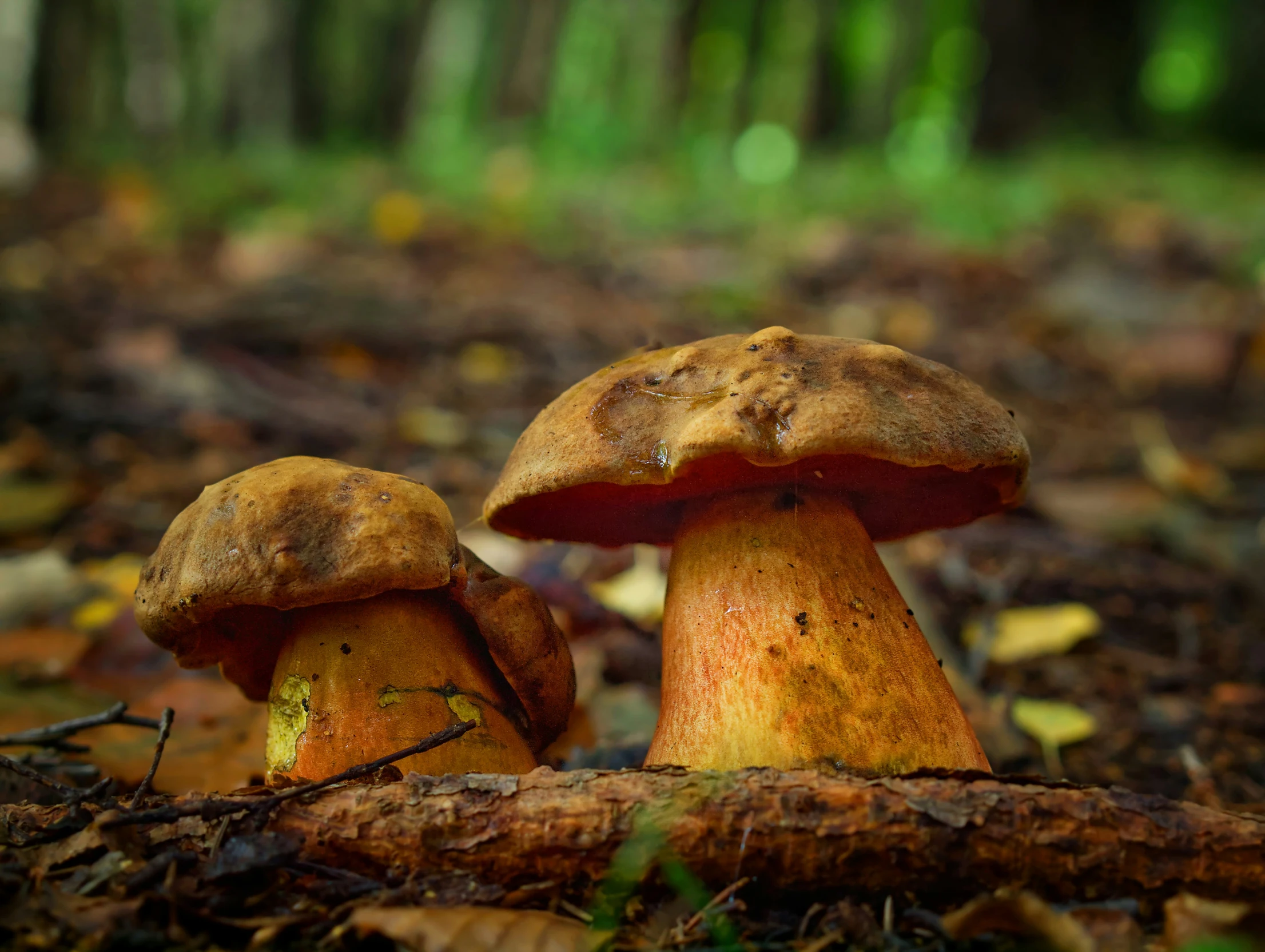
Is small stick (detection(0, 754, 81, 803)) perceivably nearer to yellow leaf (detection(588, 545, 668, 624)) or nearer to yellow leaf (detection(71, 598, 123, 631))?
yellow leaf (detection(71, 598, 123, 631))

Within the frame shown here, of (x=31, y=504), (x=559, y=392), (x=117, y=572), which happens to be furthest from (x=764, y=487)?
(x=559, y=392)

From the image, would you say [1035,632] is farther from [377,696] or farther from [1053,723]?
[377,696]

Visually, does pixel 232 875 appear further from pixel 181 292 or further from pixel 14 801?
pixel 181 292

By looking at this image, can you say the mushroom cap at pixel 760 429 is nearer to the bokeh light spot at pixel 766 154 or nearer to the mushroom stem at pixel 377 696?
the mushroom stem at pixel 377 696

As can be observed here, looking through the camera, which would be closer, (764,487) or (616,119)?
(764,487)

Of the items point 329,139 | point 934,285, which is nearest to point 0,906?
point 934,285

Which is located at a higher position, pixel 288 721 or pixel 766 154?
pixel 766 154

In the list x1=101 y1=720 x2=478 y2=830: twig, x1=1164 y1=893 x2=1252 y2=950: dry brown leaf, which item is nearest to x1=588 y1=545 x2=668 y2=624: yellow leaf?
x1=101 y1=720 x2=478 y2=830: twig
